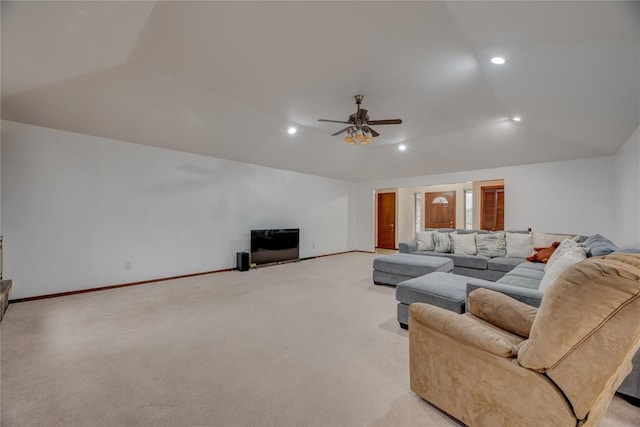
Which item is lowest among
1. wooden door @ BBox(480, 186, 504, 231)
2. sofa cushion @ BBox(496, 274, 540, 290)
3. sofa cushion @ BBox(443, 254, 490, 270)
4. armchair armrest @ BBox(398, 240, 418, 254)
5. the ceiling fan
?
sofa cushion @ BBox(443, 254, 490, 270)

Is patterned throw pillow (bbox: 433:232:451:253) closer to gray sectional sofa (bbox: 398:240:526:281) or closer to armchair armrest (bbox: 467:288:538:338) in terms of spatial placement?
gray sectional sofa (bbox: 398:240:526:281)

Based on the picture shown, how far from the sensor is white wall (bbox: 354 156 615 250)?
5363mm

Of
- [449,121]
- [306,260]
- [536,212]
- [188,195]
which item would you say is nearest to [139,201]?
[188,195]

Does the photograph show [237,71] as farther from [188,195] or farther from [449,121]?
[449,121]

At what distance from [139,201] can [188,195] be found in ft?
2.74

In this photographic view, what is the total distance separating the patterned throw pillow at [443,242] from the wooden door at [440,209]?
374 centimetres

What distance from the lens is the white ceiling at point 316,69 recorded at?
221 centimetres

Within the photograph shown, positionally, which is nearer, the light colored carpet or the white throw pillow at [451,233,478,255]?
the light colored carpet

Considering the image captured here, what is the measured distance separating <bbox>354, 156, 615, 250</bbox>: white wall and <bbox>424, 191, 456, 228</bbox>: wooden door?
77.4 inches

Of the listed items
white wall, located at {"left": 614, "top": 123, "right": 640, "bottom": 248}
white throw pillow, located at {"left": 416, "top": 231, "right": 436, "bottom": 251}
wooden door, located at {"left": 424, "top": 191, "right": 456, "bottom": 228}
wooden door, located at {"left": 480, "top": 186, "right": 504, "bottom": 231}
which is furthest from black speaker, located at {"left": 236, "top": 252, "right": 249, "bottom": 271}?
wooden door, located at {"left": 424, "top": 191, "right": 456, "bottom": 228}

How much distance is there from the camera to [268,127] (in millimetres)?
5082

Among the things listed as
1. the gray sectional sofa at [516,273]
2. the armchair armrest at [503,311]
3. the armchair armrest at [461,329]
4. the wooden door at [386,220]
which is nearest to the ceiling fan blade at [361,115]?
the gray sectional sofa at [516,273]

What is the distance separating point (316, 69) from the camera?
3156 millimetres

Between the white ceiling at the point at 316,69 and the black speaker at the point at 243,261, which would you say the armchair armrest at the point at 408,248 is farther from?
the black speaker at the point at 243,261
